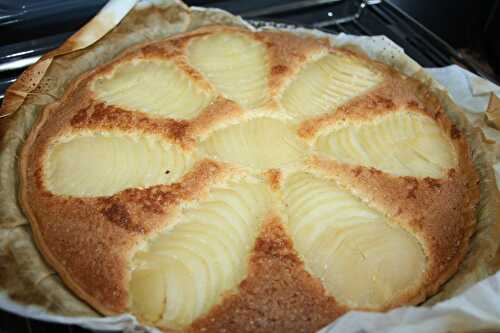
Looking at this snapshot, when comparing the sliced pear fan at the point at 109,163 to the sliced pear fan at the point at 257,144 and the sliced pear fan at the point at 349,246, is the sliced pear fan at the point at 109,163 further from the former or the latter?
the sliced pear fan at the point at 349,246

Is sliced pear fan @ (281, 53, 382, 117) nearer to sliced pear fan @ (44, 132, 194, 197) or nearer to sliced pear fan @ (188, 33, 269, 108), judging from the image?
sliced pear fan @ (188, 33, 269, 108)

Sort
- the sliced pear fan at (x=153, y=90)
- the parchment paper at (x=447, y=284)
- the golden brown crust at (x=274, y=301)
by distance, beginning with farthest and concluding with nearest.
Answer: the sliced pear fan at (x=153, y=90) → the golden brown crust at (x=274, y=301) → the parchment paper at (x=447, y=284)

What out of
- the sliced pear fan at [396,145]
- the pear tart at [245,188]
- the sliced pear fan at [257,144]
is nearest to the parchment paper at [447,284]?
the pear tart at [245,188]

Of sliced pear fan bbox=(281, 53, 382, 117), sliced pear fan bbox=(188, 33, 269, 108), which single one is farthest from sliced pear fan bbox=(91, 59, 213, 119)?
sliced pear fan bbox=(281, 53, 382, 117)

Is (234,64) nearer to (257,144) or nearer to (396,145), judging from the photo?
(257,144)

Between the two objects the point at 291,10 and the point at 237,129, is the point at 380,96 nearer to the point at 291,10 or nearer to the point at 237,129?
the point at 237,129

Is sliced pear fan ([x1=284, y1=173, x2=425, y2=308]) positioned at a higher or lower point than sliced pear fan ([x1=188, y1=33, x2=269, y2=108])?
lower

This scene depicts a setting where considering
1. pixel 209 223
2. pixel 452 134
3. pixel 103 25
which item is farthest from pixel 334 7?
pixel 209 223
